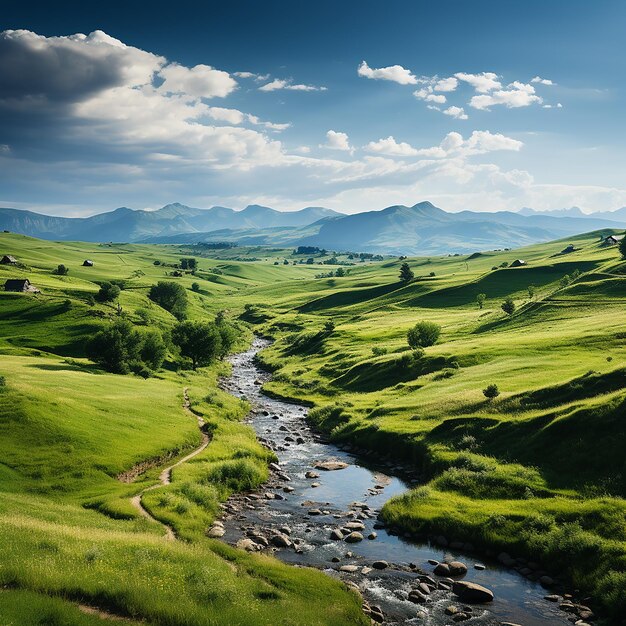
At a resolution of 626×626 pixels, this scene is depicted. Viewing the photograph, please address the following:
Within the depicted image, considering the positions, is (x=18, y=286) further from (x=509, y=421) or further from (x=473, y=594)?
(x=473, y=594)

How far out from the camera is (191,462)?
171 feet

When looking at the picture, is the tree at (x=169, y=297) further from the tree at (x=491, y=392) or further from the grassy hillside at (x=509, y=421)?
the tree at (x=491, y=392)

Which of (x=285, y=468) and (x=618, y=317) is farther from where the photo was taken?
(x=618, y=317)

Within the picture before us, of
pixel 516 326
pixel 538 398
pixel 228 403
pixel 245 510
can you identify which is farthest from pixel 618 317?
pixel 245 510

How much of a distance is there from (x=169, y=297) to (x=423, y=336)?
4552 inches

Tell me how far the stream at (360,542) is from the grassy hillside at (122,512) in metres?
2.52

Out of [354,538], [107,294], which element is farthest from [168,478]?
[107,294]

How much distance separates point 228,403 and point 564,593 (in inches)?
2238

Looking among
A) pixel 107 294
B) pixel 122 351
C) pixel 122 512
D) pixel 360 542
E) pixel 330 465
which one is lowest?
pixel 330 465

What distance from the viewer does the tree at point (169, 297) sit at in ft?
610

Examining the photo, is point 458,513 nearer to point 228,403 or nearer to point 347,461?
point 347,461

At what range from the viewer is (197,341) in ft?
371

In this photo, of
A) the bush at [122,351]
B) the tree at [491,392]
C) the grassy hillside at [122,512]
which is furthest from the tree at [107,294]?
the tree at [491,392]

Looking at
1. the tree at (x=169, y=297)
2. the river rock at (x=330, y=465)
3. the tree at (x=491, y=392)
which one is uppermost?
the tree at (x=169, y=297)
